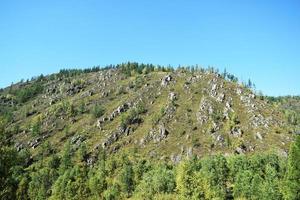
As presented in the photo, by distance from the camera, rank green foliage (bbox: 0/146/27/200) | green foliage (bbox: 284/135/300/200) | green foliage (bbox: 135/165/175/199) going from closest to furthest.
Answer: green foliage (bbox: 0/146/27/200) < green foliage (bbox: 284/135/300/200) < green foliage (bbox: 135/165/175/199)

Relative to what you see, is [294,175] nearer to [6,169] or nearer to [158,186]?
Result: [6,169]

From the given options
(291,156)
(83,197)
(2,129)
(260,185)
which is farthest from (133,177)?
(2,129)

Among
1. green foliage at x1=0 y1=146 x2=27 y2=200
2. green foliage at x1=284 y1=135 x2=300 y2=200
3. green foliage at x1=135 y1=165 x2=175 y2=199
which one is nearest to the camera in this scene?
green foliage at x1=0 y1=146 x2=27 y2=200

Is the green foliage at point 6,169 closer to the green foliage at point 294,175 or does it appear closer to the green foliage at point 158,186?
the green foliage at point 294,175

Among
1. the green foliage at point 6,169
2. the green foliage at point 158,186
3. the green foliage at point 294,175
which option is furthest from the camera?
the green foliage at point 158,186

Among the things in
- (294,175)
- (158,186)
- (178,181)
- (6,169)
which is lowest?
(158,186)

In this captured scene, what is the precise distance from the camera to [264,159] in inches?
6284

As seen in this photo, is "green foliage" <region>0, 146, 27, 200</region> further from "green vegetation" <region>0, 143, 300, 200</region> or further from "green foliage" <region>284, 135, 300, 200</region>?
"green foliage" <region>284, 135, 300, 200</region>

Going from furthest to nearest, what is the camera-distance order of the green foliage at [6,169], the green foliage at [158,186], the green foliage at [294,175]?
the green foliage at [158,186]
the green foliage at [294,175]
the green foliage at [6,169]

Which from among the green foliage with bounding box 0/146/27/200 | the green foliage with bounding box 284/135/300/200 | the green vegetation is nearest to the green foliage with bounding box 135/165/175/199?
the green vegetation

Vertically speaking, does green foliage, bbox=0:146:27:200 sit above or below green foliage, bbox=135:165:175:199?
above

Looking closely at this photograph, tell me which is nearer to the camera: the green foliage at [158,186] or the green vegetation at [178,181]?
the green vegetation at [178,181]

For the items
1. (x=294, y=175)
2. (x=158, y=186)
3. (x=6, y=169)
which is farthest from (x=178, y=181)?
(x=6, y=169)

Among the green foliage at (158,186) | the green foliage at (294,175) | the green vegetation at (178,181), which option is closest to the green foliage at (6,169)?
the green vegetation at (178,181)
